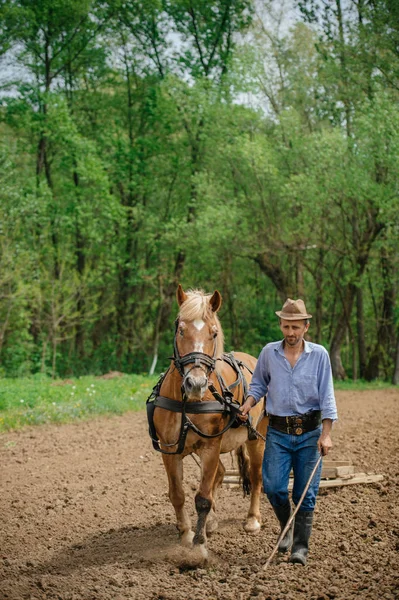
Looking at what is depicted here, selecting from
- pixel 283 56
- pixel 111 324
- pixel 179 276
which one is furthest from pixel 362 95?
pixel 111 324

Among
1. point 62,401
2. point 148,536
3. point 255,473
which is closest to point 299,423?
point 255,473

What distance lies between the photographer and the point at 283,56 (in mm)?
25453

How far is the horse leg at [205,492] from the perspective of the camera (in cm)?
511

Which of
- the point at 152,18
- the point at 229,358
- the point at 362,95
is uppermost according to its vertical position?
the point at 152,18

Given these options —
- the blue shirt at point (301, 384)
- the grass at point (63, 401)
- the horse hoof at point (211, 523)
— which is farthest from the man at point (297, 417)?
the grass at point (63, 401)

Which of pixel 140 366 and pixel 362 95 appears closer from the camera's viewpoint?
pixel 362 95

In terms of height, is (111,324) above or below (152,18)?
below

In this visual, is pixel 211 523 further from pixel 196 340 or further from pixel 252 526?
pixel 196 340

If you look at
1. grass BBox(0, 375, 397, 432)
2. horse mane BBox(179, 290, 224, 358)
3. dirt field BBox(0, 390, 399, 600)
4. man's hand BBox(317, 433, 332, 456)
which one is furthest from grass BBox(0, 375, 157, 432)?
man's hand BBox(317, 433, 332, 456)

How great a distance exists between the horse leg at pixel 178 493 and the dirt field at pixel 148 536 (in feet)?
0.45

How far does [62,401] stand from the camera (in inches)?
523

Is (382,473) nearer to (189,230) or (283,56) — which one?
(189,230)

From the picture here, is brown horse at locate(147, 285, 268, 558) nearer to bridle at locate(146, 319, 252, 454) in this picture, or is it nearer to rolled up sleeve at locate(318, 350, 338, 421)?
bridle at locate(146, 319, 252, 454)

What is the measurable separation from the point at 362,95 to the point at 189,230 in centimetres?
741
